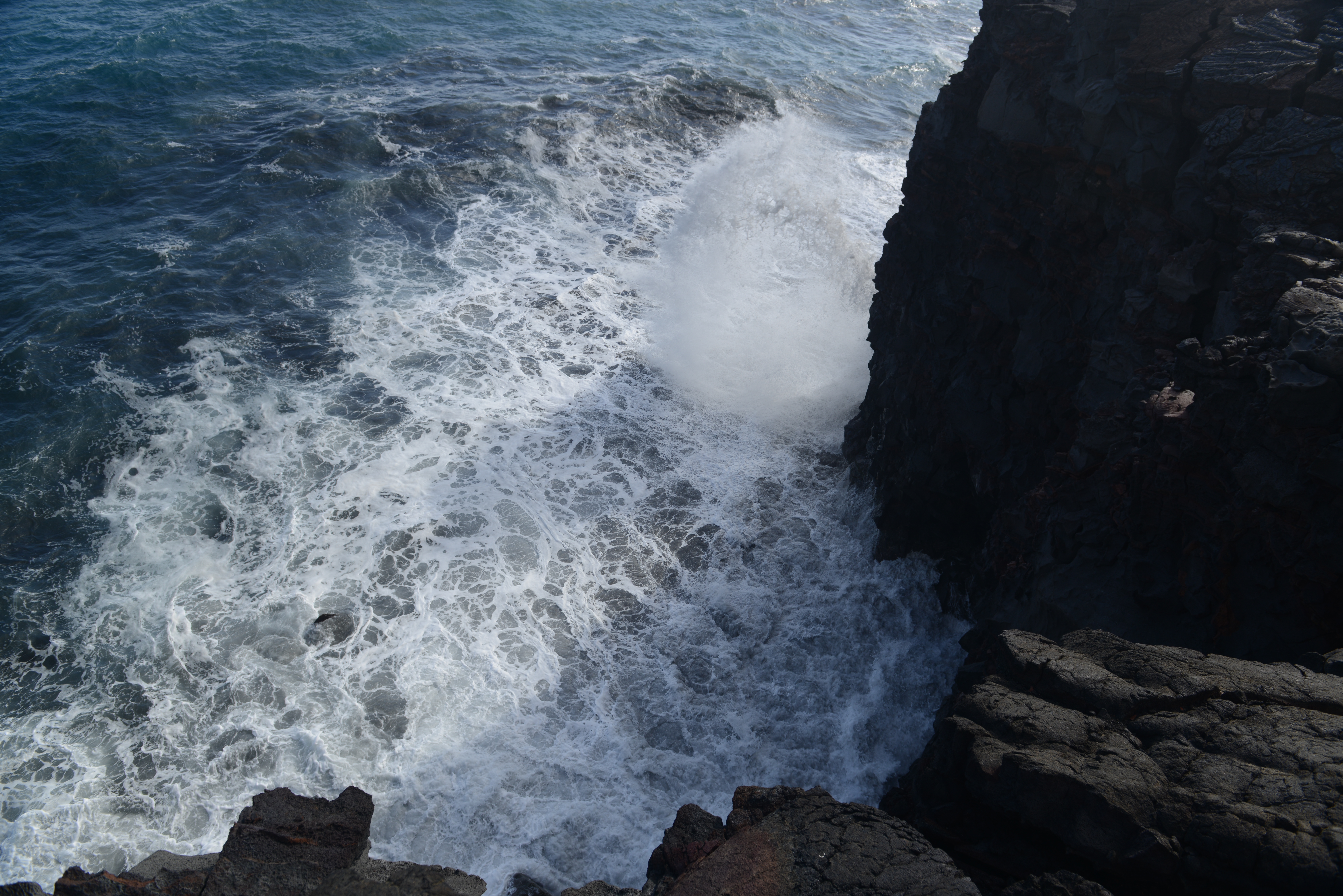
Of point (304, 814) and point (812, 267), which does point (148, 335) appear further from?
point (812, 267)

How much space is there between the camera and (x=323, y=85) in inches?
1248

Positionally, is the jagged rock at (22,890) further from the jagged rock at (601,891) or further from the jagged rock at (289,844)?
the jagged rock at (601,891)

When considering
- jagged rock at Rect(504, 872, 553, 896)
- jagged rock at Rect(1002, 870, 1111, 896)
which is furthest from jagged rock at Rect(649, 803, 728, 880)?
jagged rock at Rect(1002, 870, 1111, 896)

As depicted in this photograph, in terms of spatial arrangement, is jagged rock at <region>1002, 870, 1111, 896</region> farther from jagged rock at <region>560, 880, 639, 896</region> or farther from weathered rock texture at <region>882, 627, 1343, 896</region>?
jagged rock at <region>560, 880, 639, 896</region>

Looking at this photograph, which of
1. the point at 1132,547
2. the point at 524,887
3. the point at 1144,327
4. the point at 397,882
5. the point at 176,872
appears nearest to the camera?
the point at 397,882

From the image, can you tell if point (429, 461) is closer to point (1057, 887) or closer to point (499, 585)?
point (499, 585)

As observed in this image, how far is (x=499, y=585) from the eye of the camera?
14922 mm

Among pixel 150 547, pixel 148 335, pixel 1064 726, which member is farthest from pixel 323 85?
pixel 1064 726

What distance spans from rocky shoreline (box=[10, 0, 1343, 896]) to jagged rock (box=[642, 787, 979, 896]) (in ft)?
0.10

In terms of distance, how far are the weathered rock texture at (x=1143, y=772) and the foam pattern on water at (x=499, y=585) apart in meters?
4.48

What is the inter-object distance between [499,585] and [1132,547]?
32.6 ft

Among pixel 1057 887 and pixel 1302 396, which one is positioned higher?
pixel 1302 396

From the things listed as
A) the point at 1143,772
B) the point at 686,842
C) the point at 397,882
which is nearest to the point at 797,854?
the point at 686,842

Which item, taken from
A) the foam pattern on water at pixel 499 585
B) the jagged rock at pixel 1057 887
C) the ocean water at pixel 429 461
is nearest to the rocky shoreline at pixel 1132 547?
the jagged rock at pixel 1057 887
